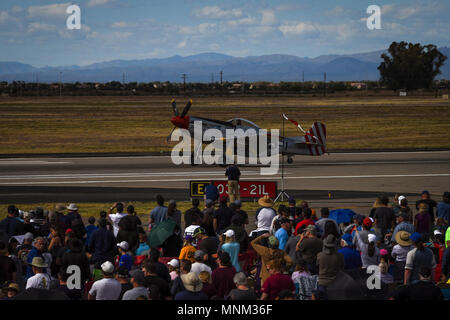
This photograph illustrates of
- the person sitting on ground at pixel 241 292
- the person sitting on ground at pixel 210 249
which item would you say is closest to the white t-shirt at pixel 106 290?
the person sitting on ground at pixel 241 292

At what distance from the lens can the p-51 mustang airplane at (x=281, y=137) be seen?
28953mm

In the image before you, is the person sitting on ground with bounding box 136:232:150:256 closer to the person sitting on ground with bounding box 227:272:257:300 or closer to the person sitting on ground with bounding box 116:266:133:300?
the person sitting on ground with bounding box 116:266:133:300

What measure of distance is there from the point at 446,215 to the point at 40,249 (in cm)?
943

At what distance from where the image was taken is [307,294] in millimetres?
9312

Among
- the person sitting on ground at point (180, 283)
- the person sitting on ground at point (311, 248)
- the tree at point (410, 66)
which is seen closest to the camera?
the person sitting on ground at point (180, 283)

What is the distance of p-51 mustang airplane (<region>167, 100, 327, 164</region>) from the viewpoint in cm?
2895

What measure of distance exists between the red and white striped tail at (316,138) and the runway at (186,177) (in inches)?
32.7

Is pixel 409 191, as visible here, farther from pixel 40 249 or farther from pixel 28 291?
pixel 28 291

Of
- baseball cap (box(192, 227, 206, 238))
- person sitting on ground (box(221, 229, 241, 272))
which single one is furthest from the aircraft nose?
person sitting on ground (box(221, 229, 241, 272))

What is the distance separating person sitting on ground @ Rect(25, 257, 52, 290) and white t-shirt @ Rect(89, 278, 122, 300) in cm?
85

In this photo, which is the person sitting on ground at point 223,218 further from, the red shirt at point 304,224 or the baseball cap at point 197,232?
the baseball cap at point 197,232

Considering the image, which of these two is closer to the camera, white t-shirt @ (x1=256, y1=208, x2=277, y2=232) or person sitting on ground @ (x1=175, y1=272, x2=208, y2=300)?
person sitting on ground @ (x1=175, y1=272, x2=208, y2=300)

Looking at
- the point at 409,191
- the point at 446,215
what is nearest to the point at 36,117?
the point at 409,191

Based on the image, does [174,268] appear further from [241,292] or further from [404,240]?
[404,240]
